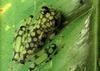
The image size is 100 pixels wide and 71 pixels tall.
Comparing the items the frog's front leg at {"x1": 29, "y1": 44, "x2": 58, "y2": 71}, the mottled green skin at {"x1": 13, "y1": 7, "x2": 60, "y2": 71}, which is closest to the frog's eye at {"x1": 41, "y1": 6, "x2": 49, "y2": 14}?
the mottled green skin at {"x1": 13, "y1": 7, "x2": 60, "y2": 71}

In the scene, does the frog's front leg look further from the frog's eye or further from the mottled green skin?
the frog's eye

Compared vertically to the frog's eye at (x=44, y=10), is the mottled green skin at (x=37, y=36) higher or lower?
lower

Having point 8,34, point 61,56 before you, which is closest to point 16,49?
point 8,34

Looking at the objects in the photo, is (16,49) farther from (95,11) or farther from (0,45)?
(95,11)

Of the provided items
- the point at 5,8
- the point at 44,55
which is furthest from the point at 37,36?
the point at 5,8

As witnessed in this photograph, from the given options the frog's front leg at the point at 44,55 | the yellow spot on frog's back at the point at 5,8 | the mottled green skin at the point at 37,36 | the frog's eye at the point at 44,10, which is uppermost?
the yellow spot on frog's back at the point at 5,8

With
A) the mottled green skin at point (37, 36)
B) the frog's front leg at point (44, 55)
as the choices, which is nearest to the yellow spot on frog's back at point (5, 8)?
the mottled green skin at point (37, 36)

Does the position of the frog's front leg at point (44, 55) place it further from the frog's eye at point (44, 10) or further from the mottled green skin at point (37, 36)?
the frog's eye at point (44, 10)
